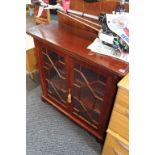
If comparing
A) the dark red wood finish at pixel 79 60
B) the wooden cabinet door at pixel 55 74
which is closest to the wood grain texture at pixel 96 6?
the dark red wood finish at pixel 79 60

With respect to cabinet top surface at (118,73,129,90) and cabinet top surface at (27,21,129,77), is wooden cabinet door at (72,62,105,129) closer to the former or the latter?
cabinet top surface at (27,21,129,77)

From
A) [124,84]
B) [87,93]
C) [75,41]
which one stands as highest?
[75,41]

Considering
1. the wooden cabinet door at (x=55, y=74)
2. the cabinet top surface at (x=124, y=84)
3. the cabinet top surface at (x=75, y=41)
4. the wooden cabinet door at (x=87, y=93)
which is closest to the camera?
the cabinet top surface at (x=124, y=84)

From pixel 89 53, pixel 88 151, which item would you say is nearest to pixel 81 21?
pixel 89 53

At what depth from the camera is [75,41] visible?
1166 millimetres

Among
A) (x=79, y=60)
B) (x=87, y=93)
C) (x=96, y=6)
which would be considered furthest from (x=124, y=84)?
(x=96, y=6)

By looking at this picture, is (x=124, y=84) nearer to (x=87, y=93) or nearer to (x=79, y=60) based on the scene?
(x=79, y=60)

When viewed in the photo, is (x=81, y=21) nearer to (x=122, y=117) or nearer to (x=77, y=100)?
(x=77, y=100)

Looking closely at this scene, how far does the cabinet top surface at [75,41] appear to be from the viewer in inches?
36.3

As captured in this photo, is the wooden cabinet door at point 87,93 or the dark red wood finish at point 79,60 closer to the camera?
the dark red wood finish at point 79,60

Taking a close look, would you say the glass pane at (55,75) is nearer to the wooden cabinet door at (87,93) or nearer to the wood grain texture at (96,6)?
the wooden cabinet door at (87,93)
